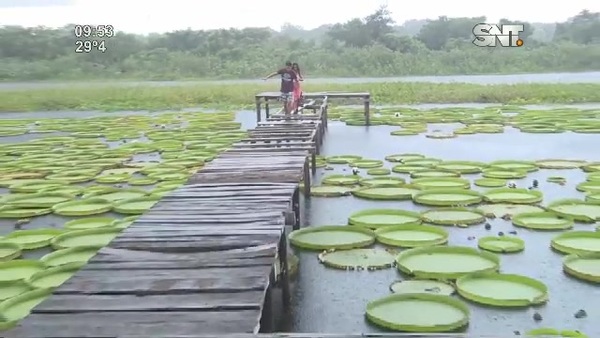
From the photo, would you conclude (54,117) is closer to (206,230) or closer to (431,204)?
(431,204)

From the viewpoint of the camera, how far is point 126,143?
1205 cm

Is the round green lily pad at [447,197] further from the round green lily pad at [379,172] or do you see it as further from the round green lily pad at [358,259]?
the round green lily pad at [358,259]

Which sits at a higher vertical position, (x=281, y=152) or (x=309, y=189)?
(x=281, y=152)

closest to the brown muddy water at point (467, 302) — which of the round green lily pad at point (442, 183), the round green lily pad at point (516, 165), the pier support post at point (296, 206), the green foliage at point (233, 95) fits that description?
the round green lily pad at point (516, 165)

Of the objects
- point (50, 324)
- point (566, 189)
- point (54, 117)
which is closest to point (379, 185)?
point (566, 189)

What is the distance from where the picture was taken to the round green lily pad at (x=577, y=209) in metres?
5.98

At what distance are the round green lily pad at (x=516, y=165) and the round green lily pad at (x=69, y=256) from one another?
5212mm

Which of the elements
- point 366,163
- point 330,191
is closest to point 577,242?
point 330,191

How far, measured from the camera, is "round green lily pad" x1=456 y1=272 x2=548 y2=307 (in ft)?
13.8

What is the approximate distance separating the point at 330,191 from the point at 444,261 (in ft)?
8.35

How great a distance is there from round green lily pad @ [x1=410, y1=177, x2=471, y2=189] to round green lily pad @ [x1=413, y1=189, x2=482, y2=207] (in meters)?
0.32

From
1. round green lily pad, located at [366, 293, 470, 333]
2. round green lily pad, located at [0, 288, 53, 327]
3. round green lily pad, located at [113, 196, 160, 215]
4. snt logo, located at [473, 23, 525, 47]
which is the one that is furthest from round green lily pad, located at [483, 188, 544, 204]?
snt logo, located at [473, 23, 525, 47]

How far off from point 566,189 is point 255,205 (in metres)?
4.23

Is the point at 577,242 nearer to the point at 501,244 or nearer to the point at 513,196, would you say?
the point at 501,244
